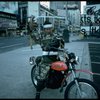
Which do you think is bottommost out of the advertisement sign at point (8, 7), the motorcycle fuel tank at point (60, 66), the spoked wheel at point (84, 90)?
the spoked wheel at point (84, 90)

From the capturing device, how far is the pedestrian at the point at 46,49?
5926 millimetres

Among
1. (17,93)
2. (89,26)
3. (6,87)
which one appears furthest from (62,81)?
(89,26)

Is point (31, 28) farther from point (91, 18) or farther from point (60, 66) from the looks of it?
point (91, 18)

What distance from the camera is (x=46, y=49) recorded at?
614cm

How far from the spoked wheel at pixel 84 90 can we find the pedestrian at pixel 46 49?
2.78ft

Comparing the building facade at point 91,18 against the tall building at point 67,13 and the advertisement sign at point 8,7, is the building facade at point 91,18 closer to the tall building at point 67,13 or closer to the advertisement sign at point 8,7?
the tall building at point 67,13

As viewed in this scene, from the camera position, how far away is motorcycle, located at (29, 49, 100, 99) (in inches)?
203

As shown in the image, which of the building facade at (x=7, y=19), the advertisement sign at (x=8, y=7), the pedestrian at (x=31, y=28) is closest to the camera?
the pedestrian at (x=31, y=28)

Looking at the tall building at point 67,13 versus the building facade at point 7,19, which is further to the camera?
the building facade at point 7,19

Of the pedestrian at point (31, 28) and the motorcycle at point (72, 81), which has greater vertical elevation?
the pedestrian at point (31, 28)

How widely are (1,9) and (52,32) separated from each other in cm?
6658

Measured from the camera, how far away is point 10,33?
2677 inches

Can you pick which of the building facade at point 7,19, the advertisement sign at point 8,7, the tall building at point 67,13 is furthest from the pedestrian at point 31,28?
the advertisement sign at point 8,7

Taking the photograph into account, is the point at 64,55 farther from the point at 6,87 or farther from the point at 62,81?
the point at 6,87
